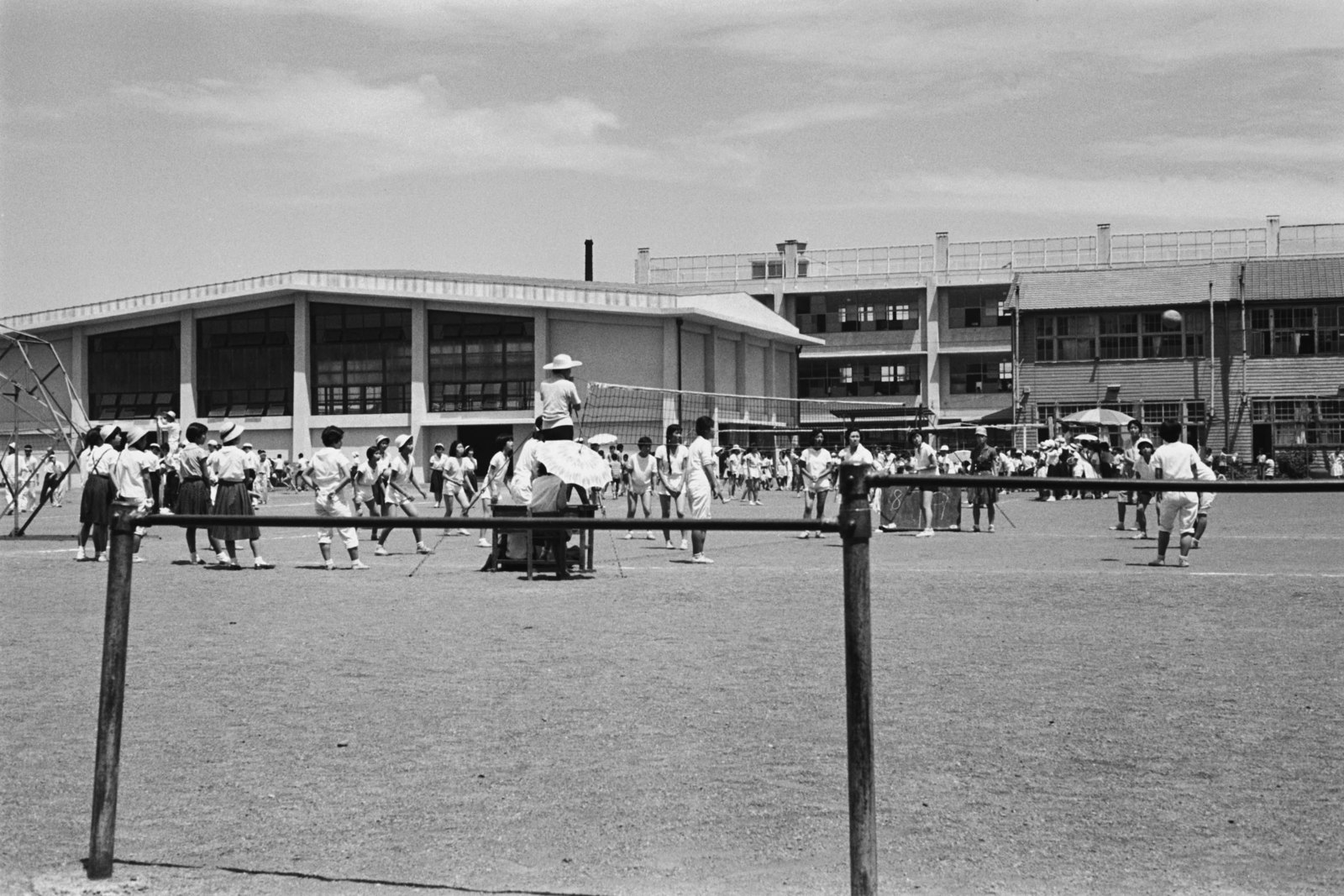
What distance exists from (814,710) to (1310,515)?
834 inches

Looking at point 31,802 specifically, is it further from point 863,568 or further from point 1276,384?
point 1276,384

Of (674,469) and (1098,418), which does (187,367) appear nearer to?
(1098,418)

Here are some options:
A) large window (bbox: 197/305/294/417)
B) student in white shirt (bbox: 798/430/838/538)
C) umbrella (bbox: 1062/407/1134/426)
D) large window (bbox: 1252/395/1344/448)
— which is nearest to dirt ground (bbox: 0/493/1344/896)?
student in white shirt (bbox: 798/430/838/538)

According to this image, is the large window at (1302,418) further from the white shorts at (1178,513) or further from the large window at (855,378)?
the white shorts at (1178,513)

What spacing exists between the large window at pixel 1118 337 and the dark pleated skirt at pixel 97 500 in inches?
1549

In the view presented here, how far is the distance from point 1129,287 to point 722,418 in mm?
14954

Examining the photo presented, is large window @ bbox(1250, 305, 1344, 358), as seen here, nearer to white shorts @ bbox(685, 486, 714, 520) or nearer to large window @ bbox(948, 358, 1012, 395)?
large window @ bbox(948, 358, 1012, 395)

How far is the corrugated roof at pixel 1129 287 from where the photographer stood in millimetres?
50906

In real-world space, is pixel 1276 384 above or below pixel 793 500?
above

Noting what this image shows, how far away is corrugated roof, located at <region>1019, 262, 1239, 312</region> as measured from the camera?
50906mm

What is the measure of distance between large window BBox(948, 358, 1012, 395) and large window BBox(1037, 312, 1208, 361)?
18.5 m

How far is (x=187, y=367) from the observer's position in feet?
201

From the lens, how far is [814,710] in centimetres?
745

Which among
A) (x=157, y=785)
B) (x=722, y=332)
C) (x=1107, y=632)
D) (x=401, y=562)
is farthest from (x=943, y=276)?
(x=157, y=785)
